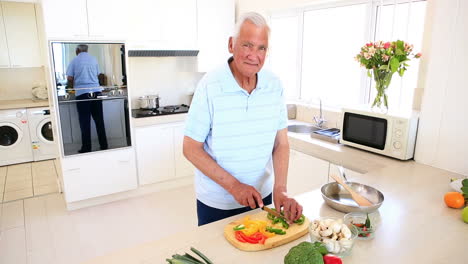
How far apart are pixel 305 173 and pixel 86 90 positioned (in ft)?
6.93

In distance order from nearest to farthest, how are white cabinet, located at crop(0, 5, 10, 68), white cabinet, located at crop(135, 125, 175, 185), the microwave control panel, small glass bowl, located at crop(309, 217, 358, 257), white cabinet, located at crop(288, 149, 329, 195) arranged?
1. small glass bowl, located at crop(309, 217, 358, 257)
2. the microwave control panel
3. white cabinet, located at crop(288, 149, 329, 195)
4. white cabinet, located at crop(135, 125, 175, 185)
5. white cabinet, located at crop(0, 5, 10, 68)

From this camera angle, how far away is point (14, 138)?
432cm

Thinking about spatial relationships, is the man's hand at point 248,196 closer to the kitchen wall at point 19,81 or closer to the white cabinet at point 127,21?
the white cabinet at point 127,21

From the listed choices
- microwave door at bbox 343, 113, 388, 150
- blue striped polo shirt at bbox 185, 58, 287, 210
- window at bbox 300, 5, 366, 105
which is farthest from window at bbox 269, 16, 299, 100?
blue striped polo shirt at bbox 185, 58, 287, 210

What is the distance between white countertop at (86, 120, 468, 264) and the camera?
1.05 m

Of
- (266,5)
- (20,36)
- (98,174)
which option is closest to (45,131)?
(20,36)

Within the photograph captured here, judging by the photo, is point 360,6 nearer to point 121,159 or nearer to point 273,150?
point 273,150

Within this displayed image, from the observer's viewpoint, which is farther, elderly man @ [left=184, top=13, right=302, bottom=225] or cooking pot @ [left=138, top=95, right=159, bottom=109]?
cooking pot @ [left=138, top=95, right=159, bottom=109]

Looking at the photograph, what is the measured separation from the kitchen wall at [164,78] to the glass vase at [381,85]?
2206mm

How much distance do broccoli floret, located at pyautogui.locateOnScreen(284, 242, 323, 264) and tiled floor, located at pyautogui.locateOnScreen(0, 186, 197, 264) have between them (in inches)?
77.7

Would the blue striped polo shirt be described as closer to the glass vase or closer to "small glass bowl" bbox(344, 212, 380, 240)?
"small glass bowl" bbox(344, 212, 380, 240)

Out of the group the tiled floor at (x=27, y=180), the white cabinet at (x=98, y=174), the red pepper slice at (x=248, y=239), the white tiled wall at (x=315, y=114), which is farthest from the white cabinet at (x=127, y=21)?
the red pepper slice at (x=248, y=239)

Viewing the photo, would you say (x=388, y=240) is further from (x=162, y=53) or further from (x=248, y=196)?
(x=162, y=53)

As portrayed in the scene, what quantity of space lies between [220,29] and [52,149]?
2917 mm
